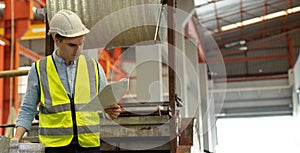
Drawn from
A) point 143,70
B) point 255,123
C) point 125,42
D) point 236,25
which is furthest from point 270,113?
point 125,42

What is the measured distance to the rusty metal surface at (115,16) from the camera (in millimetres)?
4090

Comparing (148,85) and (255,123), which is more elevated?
(148,85)

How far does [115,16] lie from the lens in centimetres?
417

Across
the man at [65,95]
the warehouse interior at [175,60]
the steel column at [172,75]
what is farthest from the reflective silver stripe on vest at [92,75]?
the steel column at [172,75]

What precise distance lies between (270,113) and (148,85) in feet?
53.1

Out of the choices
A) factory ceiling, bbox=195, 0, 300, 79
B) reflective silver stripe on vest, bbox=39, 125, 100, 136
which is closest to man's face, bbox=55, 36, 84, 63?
reflective silver stripe on vest, bbox=39, 125, 100, 136

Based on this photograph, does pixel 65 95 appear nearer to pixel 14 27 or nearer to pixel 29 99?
pixel 29 99

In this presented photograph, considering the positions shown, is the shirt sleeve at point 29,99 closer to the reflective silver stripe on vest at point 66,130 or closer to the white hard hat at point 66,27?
the reflective silver stripe on vest at point 66,130

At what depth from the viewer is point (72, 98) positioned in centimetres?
289

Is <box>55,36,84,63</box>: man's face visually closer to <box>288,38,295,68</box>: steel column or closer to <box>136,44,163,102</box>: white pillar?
<box>136,44,163,102</box>: white pillar

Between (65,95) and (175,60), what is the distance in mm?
1582

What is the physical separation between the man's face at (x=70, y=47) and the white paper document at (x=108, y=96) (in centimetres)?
34

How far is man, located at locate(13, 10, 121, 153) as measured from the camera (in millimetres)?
2844

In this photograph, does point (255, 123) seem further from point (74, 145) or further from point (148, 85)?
point (74, 145)
